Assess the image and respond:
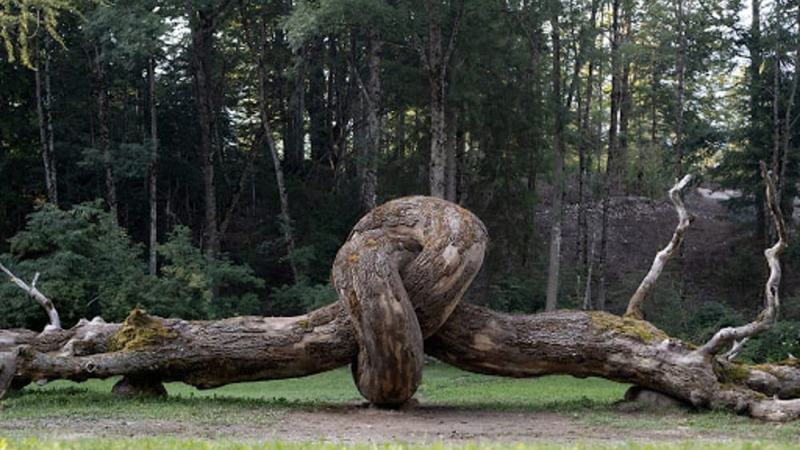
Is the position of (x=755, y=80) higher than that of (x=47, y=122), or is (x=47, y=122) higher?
(x=755, y=80)

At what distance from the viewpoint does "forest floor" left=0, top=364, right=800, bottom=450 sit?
27.9ft

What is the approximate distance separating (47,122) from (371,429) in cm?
2192

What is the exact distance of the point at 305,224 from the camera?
30875mm

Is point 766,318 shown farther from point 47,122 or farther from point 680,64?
point 47,122

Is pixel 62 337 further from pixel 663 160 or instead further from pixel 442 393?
pixel 663 160

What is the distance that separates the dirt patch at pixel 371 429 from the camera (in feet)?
28.7

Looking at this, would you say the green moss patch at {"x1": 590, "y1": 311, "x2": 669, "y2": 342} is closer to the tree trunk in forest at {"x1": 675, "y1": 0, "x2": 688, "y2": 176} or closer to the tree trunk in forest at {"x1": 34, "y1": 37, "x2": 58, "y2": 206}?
the tree trunk in forest at {"x1": 675, "y1": 0, "x2": 688, "y2": 176}

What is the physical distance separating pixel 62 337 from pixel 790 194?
76.9ft

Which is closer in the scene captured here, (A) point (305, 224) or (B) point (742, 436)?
(B) point (742, 436)

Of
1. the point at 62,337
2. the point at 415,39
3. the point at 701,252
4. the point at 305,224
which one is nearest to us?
the point at 62,337

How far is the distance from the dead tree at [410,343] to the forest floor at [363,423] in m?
0.36

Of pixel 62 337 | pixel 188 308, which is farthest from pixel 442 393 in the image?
pixel 188 308

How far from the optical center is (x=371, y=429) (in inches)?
378

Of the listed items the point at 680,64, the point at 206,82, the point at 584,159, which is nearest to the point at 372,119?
the point at 206,82
